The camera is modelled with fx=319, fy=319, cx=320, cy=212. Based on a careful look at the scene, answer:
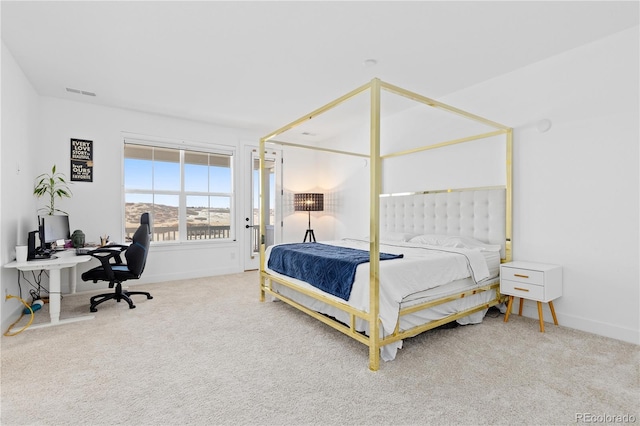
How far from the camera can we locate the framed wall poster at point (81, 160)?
4430mm

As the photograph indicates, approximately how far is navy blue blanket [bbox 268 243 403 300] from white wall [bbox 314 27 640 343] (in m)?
1.62

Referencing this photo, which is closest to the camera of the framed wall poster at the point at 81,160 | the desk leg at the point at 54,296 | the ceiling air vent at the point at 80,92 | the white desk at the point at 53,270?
the white desk at the point at 53,270

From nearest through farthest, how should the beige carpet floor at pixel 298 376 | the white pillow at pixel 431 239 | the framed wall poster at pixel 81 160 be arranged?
1. the beige carpet floor at pixel 298 376
2. the white pillow at pixel 431 239
3. the framed wall poster at pixel 81 160

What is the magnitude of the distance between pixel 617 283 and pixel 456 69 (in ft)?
8.26

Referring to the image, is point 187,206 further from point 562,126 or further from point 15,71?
point 562,126

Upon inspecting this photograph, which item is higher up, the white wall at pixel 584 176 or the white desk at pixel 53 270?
the white wall at pixel 584 176

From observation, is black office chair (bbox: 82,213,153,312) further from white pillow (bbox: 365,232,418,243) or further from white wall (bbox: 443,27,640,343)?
white wall (bbox: 443,27,640,343)

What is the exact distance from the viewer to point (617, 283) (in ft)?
9.15

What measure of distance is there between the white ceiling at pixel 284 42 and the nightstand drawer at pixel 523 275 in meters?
2.10

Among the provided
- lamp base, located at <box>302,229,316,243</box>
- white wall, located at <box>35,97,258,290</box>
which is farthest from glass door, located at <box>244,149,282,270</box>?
white wall, located at <box>35,97,258,290</box>

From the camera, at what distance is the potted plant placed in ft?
13.4

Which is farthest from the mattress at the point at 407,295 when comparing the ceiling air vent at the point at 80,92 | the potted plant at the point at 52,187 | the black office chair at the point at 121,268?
the ceiling air vent at the point at 80,92

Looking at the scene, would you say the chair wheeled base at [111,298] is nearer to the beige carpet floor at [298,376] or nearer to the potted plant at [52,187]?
the beige carpet floor at [298,376]

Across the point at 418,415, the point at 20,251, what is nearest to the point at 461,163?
the point at 418,415
